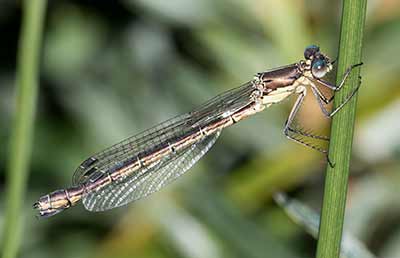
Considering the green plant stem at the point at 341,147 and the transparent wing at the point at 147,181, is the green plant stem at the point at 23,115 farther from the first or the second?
the green plant stem at the point at 341,147

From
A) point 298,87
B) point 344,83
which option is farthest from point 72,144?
point 344,83

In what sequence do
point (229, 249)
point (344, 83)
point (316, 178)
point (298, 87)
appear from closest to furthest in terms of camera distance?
1. point (344, 83)
2. point (298, 87)
3. point (229, 249)
4. point (316, 178)

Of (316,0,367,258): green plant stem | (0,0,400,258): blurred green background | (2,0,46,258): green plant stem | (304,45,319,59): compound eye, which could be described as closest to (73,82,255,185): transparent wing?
(0,0,400,258): blurred green background

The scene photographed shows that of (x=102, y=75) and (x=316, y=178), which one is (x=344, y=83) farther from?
(x=102, y=75)

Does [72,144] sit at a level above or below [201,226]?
above

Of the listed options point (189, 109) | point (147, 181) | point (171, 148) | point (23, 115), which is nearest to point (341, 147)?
point (23, 115)

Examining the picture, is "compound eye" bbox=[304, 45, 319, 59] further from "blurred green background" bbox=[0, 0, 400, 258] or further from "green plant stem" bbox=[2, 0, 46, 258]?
"green plant stem" bbox=[2, 0, 46, 258]

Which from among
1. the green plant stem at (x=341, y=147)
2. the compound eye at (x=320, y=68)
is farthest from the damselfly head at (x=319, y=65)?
the green plant stem at (x=341, y=147)
